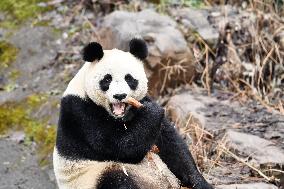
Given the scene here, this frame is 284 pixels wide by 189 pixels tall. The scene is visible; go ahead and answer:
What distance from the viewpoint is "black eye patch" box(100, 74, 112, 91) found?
3273 millimetres

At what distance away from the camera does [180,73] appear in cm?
619

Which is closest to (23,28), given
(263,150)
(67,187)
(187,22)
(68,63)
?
(68,63)

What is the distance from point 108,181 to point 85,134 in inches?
11.7

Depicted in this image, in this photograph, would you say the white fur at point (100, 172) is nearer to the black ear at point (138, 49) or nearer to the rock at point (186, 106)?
the black ear at point (138, 49)

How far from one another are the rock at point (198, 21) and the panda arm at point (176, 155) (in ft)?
9.87

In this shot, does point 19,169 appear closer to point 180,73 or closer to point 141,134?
point 180,73

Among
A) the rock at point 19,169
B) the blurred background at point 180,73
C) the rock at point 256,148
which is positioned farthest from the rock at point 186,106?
the rock at point 19,169

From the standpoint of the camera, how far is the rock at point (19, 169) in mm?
5340

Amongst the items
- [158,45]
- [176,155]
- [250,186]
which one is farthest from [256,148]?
[158,45]

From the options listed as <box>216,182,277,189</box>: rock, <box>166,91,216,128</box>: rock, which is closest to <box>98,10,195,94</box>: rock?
<box>166,91,216,128</box>: rock

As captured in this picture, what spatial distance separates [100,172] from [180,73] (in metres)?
2.89

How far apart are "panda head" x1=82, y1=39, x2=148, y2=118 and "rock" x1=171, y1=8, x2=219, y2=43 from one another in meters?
3.34

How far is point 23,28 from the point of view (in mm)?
7465

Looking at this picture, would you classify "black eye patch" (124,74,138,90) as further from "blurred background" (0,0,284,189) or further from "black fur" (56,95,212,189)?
"blurred background" (0,0,284,189)
